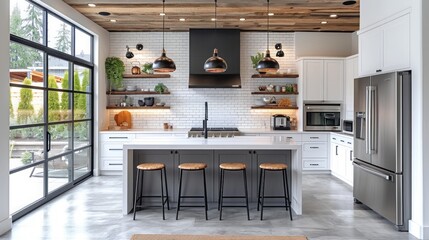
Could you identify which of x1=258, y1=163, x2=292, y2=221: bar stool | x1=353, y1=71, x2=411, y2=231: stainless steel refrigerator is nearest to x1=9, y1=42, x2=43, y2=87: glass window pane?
x1=258, y1=163, x2=292, y2=221: bar stool

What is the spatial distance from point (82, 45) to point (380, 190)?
19.5 ft

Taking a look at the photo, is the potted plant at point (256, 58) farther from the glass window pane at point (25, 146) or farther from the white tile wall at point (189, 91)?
the glass window pane at point (25, 146)

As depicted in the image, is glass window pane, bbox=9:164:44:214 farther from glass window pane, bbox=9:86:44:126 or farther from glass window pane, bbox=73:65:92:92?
glass window pane, bbox=73:65:92:92

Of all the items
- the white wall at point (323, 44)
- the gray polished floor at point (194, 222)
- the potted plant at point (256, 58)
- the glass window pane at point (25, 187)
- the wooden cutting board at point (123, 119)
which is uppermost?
the white wall at point (323, 44)

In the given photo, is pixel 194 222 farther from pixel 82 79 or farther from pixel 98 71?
pixel 98 71

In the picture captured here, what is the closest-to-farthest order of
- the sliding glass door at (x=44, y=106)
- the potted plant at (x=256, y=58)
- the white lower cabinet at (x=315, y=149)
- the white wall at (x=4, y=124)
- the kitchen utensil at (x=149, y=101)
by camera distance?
the white wall at (x=4, y=124)
the sliding glass door at (x=44, y=106)
the white lower cabinet at (x=315, y=149)
the potted plant at (x=256, y=58)
the kitchen utensil at (x=149, y=101)

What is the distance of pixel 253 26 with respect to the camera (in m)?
7.26

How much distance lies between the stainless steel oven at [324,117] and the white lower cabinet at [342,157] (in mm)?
337

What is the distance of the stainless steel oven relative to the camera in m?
7.31

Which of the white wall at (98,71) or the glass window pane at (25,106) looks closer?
the glass window pane at (25,106)

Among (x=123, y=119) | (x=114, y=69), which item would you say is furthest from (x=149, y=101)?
(x=114, y=69)

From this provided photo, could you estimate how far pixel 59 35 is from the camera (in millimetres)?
5613

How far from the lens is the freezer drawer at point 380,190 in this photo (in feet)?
12.7

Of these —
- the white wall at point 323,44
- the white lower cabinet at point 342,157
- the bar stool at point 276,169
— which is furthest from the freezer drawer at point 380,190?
the white wall at point 323,44
